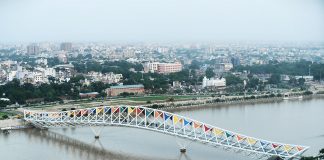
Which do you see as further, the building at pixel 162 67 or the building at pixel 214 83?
the building at pixel 162 67

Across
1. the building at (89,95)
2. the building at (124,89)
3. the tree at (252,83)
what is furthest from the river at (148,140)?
the tree at (252,83)

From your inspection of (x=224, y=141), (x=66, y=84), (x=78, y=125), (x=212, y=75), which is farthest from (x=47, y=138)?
(x=212, y=75)

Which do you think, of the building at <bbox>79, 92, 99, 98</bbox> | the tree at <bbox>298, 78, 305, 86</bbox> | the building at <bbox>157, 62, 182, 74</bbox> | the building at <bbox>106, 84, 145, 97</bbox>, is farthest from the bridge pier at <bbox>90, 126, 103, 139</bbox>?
the building at <bbox>157, 62, 182, 74</bbox>

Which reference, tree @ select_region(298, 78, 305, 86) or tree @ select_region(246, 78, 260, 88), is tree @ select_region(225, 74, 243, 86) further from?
tree @ select_region(298, 78, 305, 86)

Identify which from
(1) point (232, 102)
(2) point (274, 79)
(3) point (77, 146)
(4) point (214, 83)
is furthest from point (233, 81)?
(3) point (77, 146)

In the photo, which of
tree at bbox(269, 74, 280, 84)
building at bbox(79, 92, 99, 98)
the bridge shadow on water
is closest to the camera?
the bridge shadow on water

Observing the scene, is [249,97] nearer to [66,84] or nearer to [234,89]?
[234,89]

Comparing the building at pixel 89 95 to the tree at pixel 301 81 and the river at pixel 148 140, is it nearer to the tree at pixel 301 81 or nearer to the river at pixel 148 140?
the river at pixel 148 140
